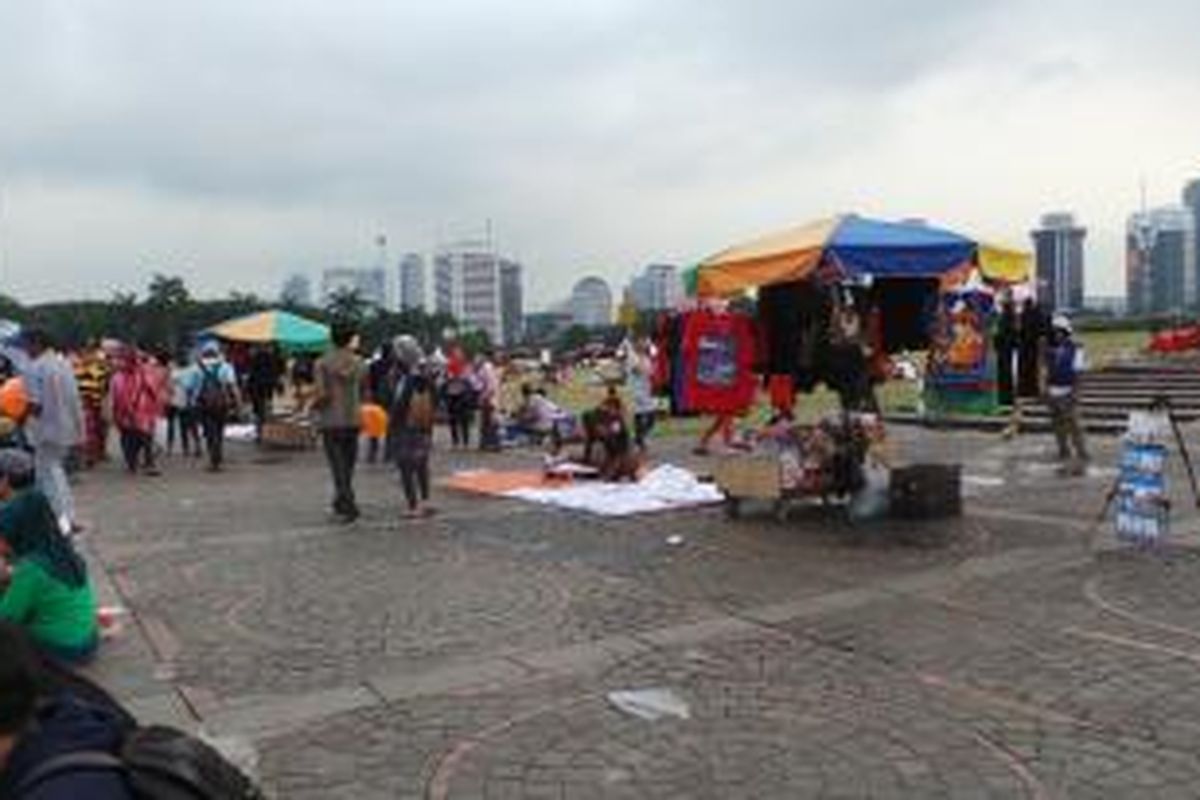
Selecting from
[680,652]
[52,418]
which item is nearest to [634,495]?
[52,418]

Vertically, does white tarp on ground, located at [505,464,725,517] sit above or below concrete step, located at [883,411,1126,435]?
below

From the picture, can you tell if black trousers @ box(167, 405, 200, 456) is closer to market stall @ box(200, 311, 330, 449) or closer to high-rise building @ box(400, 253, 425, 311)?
market stall @ box(200, 311, 330, 449)

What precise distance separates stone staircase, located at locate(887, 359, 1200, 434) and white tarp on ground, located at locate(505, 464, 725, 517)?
25.9 ft

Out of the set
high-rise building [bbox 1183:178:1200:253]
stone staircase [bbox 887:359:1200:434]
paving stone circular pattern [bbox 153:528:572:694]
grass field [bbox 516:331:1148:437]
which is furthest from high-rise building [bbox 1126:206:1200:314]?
paving stone circular pattern [bbox 153:528:572:694]

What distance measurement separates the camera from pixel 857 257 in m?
13.4

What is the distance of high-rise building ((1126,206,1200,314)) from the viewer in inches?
3410

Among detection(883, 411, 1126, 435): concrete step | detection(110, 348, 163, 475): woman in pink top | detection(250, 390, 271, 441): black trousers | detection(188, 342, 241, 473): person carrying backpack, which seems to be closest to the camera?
detection(110, 348, 163, 475): woman in pink top

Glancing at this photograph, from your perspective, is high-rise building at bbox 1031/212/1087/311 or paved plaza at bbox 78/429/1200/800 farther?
high-rise building at bbox 1031/212/1087/311

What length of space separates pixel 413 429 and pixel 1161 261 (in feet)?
270

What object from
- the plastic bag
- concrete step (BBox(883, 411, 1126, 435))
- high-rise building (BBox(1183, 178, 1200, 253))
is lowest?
the plastic bag

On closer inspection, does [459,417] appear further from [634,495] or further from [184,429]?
[634,495]

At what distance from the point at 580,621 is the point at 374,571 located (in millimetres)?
2667

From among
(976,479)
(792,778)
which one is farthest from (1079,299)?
(792,778)

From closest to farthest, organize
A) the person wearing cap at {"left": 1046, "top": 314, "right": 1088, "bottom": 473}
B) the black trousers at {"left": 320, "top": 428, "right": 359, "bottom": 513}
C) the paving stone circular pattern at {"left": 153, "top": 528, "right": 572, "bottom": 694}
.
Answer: the paving stone circular pattern at {"left": 153, "top": 528, "right": 572, "bottom": 694}, the black trousers at {"left": 320, "top": 428, "right": 359, "bottom": 513}, the person wearing cap at {"left": 1046, "top": 314, "right": 1088, "bottom": 473}
